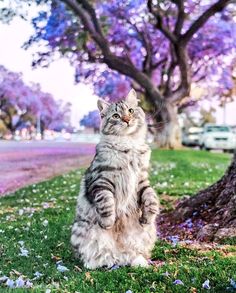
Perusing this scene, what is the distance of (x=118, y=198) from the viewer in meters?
5.29

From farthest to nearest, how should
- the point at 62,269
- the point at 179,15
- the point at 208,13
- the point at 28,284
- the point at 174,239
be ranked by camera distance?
1. the point at 179,15
2. the point at 208,13
3. the point at 174,239
4. the point at 62,269
5. the point at 28,284

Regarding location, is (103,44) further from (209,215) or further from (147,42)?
(209,215)

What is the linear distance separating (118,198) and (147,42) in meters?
28.4

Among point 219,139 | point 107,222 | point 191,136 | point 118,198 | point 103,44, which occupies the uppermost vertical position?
point 103,44

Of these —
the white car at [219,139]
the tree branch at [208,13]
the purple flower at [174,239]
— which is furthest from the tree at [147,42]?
the purple flower at [174,239]

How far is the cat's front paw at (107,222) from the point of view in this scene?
5195 mm

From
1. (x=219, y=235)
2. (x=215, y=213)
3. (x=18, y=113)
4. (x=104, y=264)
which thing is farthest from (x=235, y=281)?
(x=18, y=113)

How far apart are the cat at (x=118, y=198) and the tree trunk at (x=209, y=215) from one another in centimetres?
131

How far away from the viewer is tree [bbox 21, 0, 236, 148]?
2369 centimetres

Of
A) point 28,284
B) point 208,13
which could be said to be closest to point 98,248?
point 28,284

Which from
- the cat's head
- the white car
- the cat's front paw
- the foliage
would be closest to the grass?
the cat's front paw

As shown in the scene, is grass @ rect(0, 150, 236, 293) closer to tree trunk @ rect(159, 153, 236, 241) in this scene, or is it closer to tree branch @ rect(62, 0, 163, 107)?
tree trunk @ rect(159, 153, 236, 241)

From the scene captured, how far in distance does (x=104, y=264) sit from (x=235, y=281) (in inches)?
53.3

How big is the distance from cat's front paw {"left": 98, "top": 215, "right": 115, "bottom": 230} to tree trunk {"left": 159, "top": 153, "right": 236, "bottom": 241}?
1.66 metres
